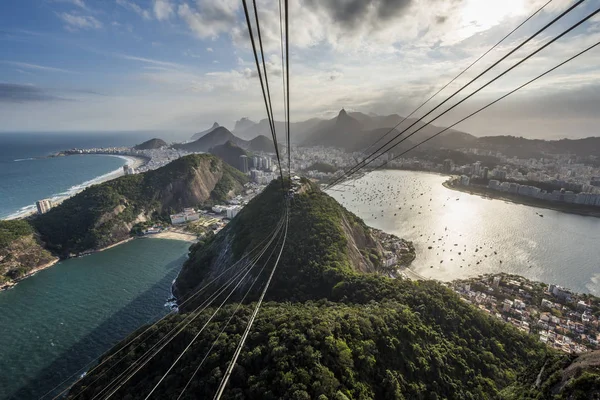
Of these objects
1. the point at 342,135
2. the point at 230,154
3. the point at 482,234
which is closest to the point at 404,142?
the point at 342,135

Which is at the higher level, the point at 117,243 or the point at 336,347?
the point at 336,347

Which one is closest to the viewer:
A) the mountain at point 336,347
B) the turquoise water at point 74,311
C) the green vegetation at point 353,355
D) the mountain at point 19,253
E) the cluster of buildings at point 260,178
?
the green vegetation at point 353,355

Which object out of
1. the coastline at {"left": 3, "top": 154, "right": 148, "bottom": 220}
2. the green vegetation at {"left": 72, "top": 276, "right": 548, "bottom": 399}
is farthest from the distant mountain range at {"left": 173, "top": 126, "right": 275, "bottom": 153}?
the green vegetation at {"left": 72, "top": 276, "right": 548, "bottom": 399}

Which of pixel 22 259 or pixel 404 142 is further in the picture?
pixel 404 142

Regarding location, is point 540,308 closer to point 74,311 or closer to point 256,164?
point 74,311

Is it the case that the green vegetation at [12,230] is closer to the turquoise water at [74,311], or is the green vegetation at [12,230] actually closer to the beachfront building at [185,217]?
the turquoise water at [74,311]

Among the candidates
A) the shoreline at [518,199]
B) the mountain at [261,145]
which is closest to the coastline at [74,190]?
the mountain at [261,145]

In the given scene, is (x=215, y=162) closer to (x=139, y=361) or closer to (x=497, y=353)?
(x=139, y=361)
